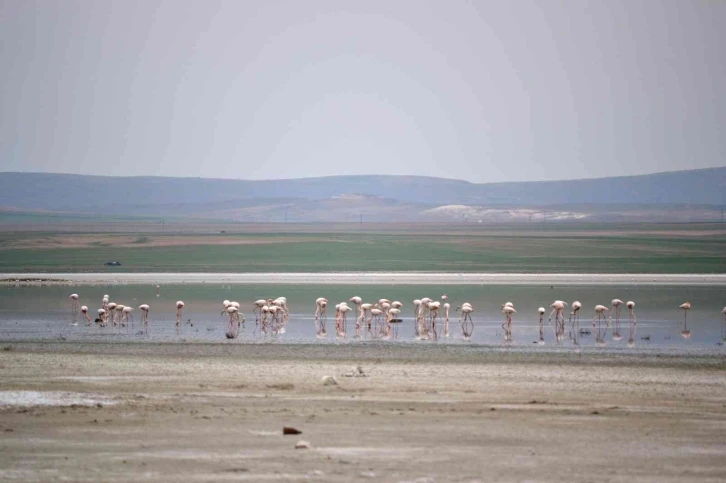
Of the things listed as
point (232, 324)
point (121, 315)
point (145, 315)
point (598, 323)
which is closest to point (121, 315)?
point (121, 315)

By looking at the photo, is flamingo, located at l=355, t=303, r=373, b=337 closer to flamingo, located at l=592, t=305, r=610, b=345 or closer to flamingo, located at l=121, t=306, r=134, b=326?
flamingo, located at l=592, t=305, r=610, b=345

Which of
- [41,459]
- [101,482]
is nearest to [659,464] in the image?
[101,482]

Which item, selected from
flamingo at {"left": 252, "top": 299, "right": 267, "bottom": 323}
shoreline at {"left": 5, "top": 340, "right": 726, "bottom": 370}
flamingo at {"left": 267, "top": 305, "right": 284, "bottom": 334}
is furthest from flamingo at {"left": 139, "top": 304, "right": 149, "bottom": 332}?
shoreline at {"left": 5, "top": 340, "right": 726, "bottom": 370}

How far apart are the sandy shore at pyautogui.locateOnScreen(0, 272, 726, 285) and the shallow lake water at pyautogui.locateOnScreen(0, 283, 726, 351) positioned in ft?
8.94

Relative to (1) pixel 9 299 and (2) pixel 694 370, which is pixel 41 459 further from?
(1) pixel 9 299

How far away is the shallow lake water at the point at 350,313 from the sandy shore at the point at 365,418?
13.2ft

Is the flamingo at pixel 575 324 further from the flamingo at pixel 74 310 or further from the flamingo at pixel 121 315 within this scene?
the flamingo at pixel 74 310

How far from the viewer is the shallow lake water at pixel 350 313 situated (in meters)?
24.6

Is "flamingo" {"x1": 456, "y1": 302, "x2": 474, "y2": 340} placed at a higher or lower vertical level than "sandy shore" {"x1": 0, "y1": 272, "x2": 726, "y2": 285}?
lower

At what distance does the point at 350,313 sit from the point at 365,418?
19950 mm

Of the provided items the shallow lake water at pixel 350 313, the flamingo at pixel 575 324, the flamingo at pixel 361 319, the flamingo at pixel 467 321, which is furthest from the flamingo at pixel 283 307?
the flamingo at pixel 575 324

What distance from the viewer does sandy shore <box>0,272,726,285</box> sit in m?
47.4

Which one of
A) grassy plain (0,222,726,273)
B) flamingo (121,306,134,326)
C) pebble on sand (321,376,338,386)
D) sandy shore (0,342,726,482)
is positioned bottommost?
sandy shore (0,342,726,482)

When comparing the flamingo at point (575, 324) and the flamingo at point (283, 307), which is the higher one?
the flamingo at point (283, 307)
